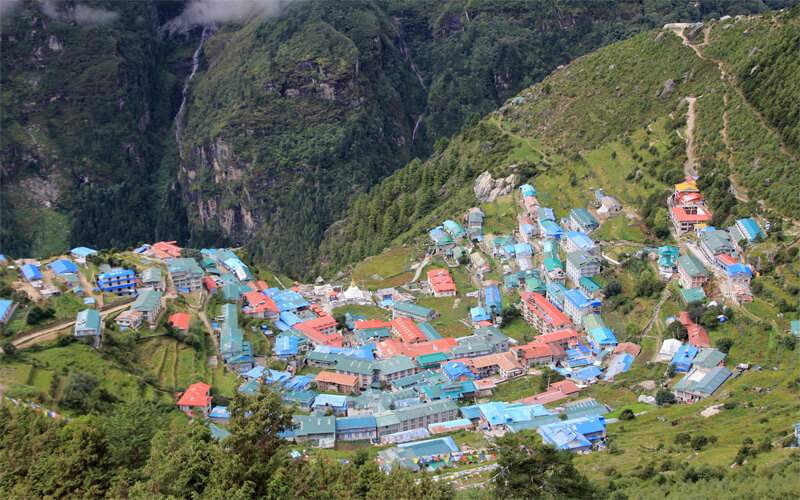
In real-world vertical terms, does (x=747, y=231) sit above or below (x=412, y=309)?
below

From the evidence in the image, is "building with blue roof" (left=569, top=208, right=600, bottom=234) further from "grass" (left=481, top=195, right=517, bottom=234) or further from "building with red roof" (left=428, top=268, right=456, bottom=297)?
"building with red roof" (left=428, top=268, right=456, bottom=297)

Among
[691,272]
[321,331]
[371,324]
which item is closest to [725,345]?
[691,272]

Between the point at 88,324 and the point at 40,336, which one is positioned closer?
the point at 40,336

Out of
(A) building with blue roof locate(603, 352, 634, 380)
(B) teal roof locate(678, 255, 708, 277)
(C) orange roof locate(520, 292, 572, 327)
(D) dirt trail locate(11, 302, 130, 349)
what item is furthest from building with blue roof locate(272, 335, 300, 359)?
(B) teal roof locate(678, 255, 708, 277)

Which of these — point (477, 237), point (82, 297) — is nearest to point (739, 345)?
point (477, 237)

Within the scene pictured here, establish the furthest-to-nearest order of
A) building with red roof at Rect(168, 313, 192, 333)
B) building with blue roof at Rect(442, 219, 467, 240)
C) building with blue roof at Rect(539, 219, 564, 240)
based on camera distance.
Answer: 1. building with blue roof at Rect(442, 219, 467, 240)
2. building with blue roof at Rect(539, 219, 564, 240)
3. building with red roof at Rect(168, 313, 192, 333)

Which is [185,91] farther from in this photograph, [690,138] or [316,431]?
[316,431]
